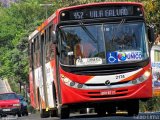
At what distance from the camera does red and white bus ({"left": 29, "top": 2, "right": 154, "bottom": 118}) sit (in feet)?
70.0

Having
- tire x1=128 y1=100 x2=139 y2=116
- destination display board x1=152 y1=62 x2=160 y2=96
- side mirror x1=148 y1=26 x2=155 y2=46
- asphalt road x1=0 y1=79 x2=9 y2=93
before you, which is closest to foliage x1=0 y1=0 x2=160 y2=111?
asphalt road x1=0 y1=79 x2=9 y2=93

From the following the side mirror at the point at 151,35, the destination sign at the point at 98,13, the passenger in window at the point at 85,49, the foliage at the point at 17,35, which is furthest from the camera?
the foliage at the point at 17,35

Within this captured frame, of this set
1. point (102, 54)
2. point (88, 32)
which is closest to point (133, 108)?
point (102, 54)

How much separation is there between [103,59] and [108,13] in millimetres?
1578

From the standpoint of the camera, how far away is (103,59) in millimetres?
21344

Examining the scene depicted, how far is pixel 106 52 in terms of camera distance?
69.8 ft

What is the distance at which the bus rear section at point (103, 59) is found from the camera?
21.3 meters

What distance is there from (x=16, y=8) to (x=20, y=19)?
72.4 inches

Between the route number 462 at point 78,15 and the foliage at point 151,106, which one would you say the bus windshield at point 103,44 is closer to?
the route number 462 at point 78,15

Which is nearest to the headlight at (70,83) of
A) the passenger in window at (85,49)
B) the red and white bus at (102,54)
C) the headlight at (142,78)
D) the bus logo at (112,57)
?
the red and white bus at (102,54)

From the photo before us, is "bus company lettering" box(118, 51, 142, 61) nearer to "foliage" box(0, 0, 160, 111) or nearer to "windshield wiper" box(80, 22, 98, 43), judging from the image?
"windshield wiper" box(80, 22, 98, 43)

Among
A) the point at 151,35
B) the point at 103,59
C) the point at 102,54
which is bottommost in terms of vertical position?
the point at 103,59

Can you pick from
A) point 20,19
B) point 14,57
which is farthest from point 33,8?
point 14,57

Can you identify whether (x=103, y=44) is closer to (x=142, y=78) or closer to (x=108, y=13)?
(x=108, y=13)
